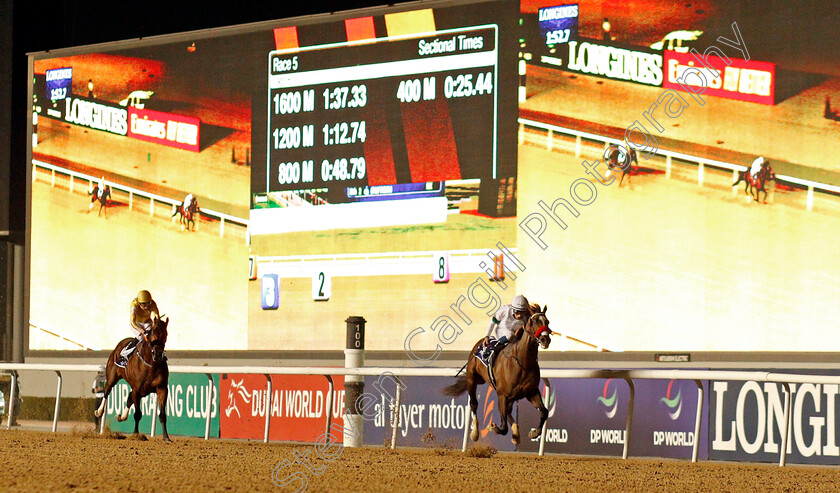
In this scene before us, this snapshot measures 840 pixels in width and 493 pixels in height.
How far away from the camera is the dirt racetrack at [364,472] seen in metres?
8.12

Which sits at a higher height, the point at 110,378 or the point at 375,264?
the point at 375,264

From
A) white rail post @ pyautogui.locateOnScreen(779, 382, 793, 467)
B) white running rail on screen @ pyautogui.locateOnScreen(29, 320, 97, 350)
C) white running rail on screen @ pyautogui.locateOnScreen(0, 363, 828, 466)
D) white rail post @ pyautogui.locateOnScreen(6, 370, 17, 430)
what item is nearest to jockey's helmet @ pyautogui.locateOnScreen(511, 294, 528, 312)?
white running rail on screen @ pyautogui.locateOnScreen(0, 363, 828, 466)

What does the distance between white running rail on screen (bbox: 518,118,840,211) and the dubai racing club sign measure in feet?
16.5

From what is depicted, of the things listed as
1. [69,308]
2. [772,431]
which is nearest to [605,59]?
[772,431]

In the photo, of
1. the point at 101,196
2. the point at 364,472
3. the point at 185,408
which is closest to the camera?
the point at 364,472

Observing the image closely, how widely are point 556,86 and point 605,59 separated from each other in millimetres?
676

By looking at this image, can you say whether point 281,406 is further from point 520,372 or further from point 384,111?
point 520,372

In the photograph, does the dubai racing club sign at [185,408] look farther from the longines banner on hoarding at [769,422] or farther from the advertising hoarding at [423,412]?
the longines banner on hoarding at [769,422]

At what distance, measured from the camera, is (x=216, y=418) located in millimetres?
15273

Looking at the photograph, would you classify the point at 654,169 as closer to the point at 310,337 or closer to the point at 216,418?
the point at 310,337

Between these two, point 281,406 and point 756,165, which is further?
point 281,406

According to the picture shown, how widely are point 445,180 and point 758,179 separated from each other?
3.81m

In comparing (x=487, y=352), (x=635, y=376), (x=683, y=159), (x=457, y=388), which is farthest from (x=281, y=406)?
(x=683, y=159)

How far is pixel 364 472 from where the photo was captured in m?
9.29
